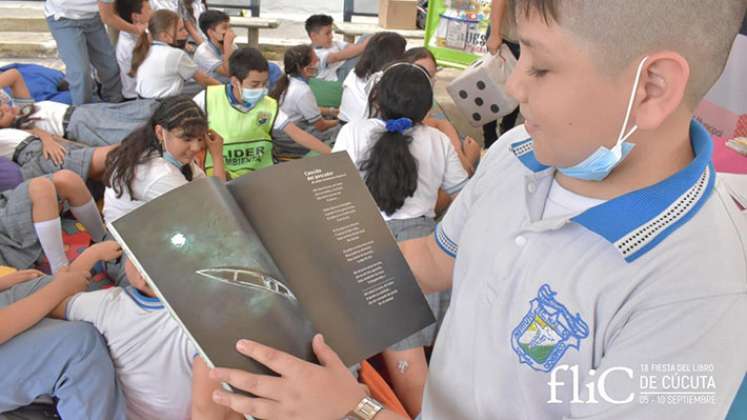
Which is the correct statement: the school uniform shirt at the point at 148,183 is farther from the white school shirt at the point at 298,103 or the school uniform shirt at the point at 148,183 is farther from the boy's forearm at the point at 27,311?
the white school shirt at the point at 298,103

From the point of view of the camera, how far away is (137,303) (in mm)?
1716

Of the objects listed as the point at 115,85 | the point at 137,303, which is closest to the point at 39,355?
the point at 137,303

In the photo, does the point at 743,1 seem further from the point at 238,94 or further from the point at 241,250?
the point at 238,94

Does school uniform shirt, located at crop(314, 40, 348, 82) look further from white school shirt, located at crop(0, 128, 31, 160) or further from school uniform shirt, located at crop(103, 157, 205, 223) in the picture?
school uniform shirt, located at crop(103, 157, 205, 223)

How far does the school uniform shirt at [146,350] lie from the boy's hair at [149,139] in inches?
36.7

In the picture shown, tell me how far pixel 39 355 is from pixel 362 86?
2675 millimetres

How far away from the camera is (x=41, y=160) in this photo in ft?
9.94

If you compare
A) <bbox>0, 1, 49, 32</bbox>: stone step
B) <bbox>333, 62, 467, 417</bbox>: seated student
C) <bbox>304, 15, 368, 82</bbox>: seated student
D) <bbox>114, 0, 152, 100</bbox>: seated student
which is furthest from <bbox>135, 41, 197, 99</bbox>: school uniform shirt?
<bbox>0, 1, 49, 32</bbox>: stone step

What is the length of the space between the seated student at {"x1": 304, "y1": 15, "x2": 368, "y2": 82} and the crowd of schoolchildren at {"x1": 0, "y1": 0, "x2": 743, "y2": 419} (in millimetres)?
15

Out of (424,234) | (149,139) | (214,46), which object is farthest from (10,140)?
(214,46)

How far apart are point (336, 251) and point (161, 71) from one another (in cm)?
365

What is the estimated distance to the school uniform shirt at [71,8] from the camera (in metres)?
4.05

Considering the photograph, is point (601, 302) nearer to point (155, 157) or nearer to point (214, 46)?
point (155, 157)

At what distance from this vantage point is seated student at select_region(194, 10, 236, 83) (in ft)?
16.7
